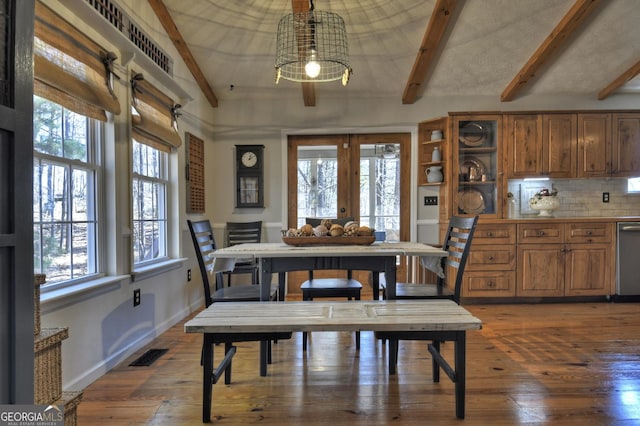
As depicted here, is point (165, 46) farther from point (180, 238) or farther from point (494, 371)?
point (494, 371)

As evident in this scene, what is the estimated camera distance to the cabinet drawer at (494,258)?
13.0 ft

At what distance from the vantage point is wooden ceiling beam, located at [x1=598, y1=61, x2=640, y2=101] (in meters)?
3.82

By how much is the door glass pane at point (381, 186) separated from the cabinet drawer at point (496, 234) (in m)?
0.99

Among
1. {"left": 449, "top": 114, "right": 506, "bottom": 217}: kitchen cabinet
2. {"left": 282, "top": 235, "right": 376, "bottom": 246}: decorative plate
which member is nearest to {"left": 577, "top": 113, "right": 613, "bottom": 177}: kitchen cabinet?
{"left": 449, "top": 114, "right": 506, "bottom": 217}: kitchen cabinet

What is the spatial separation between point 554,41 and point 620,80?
1.36m

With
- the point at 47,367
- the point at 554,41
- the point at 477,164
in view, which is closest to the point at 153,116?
the point at 47,367

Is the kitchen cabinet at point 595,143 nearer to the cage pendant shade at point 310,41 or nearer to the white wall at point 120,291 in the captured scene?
the cage pendant shade at point 310,41

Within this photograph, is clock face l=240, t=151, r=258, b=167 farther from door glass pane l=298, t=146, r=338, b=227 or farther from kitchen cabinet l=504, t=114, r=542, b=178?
kitchen cabinet l=504, t=114, r=542, b=178

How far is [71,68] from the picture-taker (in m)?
1.92

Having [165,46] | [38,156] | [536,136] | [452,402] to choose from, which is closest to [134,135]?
[38,156]

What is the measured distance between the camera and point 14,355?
100 centimetres

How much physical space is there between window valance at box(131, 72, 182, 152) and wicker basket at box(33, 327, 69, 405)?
Result: 5.80 feet

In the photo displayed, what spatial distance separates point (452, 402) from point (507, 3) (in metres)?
3.18

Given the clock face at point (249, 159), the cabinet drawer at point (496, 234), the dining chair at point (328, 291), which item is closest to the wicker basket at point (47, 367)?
the dining chair at point (328, 291)
